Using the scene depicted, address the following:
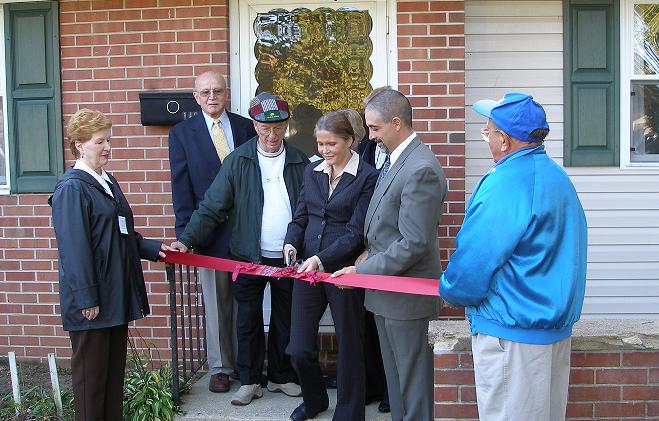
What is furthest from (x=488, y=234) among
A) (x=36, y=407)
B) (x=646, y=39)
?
(x=646, y=39)

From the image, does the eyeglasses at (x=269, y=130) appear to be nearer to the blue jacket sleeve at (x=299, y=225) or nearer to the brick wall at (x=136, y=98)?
the blue jacket sleeve at (x=299, y=225)

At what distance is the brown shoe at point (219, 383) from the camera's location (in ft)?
16.6

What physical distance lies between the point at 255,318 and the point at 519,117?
241cm

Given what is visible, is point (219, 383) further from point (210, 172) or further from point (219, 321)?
point (210, 172)

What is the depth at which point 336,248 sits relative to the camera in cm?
418

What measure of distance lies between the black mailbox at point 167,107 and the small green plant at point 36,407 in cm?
197

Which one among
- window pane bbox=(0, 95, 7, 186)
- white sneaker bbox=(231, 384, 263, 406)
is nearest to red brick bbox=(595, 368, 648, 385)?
white sneaker bbox=(231, 384, 263, 406)

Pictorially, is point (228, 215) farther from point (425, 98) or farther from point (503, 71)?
point (503, 71)

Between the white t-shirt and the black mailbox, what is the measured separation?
0.94m

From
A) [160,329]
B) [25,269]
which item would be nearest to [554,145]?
[160,329]

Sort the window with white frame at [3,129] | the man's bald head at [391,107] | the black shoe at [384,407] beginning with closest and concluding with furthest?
the man's bald head at [391,107] → the black shoe at [384,407] → the window with white frame at [3,129]

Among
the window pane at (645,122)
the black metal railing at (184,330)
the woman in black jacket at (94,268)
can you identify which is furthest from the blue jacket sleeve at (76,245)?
the window pane at (645,122)

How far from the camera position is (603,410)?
3750 millimetres

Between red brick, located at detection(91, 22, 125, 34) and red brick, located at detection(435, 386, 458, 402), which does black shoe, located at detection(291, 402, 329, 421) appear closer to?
red brick, located at detection(435, 386, 458, 402)
